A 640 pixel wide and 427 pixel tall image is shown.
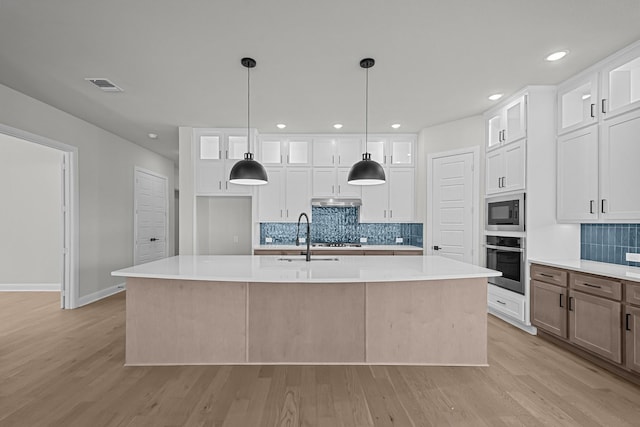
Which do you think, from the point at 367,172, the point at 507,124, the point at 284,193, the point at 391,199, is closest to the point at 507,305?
the point at 507,124

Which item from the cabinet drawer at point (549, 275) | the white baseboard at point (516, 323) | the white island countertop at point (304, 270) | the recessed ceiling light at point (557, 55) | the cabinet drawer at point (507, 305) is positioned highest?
the recessed ceiling light at point (557, 55)

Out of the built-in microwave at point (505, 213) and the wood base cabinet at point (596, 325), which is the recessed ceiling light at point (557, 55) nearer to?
the built-in microwave at point (505, 213)

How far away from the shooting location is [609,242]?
3.34 meters

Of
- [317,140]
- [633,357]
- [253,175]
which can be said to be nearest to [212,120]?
[317,140]

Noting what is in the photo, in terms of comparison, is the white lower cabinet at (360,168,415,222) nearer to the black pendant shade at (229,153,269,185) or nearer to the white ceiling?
the white ceiling

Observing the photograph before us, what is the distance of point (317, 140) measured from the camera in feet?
18.3

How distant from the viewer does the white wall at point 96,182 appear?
4.07 m

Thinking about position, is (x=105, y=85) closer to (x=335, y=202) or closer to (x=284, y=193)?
(x=284, y=193)

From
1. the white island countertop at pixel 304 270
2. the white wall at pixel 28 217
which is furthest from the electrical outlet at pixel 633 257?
the white wall at pixel 28 217

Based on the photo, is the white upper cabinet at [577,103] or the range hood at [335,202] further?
the range hood at [335,202]

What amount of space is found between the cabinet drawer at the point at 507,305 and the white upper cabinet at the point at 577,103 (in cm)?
190

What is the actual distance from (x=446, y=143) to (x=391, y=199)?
1194 millimetres

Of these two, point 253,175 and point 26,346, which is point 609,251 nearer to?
point 253,175

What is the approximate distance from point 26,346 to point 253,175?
9.12ft
